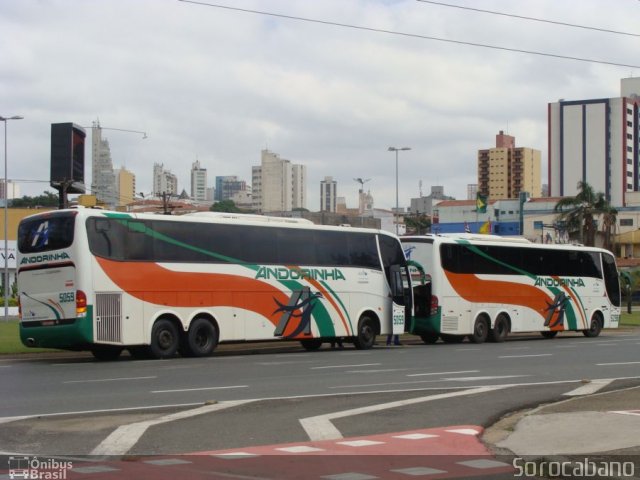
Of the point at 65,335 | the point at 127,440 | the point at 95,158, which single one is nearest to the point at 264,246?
the point at 65,335

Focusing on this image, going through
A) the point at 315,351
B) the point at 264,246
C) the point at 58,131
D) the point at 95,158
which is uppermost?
the point at 95,158

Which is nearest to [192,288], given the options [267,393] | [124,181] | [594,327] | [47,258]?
[47,258]

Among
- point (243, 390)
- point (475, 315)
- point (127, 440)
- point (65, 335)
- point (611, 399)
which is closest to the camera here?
point (127, 440)

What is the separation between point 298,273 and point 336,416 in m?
15.1

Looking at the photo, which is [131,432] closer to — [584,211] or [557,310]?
[557,310]

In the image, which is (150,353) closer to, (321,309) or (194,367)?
(194,367)

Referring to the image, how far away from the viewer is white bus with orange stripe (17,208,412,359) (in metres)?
22.5

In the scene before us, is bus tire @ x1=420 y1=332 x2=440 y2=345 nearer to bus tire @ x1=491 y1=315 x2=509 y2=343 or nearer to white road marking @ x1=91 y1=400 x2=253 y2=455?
bus tire @ x1=491 y1=315 x2=509 y2=343

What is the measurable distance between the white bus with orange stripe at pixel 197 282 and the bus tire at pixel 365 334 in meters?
0.03

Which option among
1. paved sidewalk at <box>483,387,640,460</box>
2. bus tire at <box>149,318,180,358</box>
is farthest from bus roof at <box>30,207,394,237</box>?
paved sidewalk at <box>483,387,640,460</box>

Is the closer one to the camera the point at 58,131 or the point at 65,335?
the point at 65,335

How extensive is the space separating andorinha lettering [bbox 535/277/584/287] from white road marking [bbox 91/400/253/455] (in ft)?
80.4

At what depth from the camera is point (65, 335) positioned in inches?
877

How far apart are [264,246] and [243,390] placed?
11.2m
